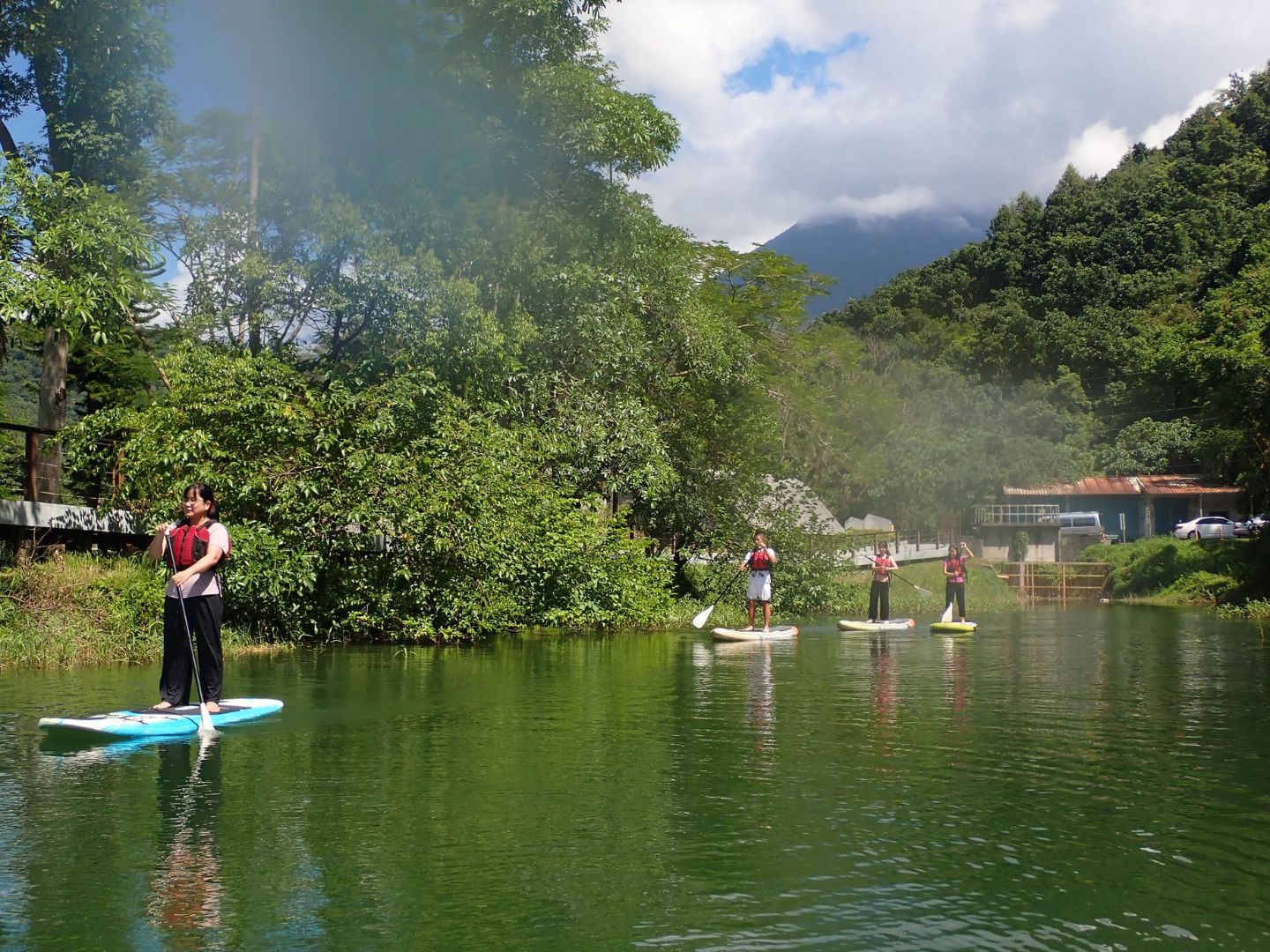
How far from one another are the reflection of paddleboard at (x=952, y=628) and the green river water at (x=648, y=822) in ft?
39.3

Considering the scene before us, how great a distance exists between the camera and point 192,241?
22.7m

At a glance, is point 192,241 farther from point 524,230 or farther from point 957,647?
point 957,647

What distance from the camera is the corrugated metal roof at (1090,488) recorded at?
67.6 meters

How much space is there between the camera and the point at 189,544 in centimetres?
1034

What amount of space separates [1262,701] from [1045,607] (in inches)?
1236

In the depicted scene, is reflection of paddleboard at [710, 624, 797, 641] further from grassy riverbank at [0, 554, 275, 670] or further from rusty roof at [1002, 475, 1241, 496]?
rusty roof at [1002, 475, 1241, 496]

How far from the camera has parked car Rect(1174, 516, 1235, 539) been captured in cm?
6106

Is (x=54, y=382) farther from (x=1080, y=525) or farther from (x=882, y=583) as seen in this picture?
(x=1080, y=525)

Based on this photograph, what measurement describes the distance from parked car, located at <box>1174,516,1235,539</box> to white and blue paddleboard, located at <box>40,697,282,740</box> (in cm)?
5794

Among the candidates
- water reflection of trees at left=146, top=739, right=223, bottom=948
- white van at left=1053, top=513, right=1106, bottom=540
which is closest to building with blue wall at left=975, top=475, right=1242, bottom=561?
white van at left=1053, top=513, right=1106, bottom=540

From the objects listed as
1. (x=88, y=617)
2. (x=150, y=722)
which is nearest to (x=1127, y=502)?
(x=88, y=617)

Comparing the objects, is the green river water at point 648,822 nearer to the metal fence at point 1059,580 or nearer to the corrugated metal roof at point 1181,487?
the metal fence at point 1059,580

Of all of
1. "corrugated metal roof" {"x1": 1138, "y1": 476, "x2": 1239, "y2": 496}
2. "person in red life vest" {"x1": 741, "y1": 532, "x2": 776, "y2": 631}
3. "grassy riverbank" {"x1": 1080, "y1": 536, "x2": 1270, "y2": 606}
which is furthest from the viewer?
"corrugated metal roof" {"x1": 1138, "y1": 476, "x2": 1239, "y2": 496}

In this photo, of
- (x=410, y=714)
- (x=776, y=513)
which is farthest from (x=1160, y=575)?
(x=410, y=714)
